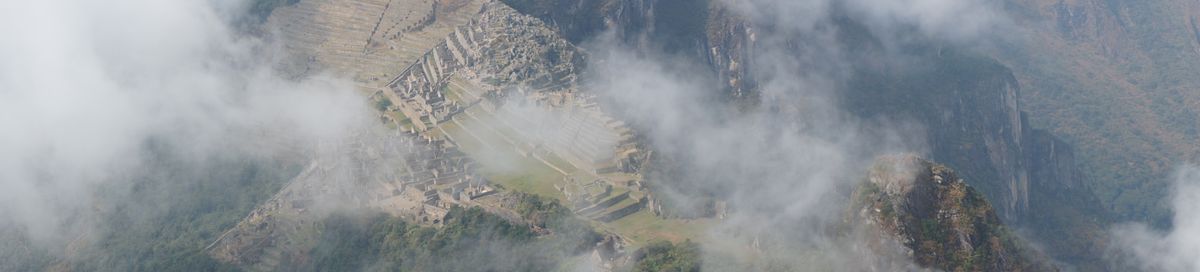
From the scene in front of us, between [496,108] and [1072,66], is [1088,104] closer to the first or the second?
[1072,66]

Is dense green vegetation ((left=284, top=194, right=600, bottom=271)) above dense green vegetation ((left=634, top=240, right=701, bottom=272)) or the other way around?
the other way around

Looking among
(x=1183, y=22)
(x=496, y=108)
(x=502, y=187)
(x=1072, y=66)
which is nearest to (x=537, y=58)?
(x=496, y=108)

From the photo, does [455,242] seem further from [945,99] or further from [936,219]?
[945,99]

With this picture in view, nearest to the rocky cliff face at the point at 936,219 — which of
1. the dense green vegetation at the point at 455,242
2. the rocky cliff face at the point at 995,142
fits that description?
the dense green vegetation at the point at 455,242

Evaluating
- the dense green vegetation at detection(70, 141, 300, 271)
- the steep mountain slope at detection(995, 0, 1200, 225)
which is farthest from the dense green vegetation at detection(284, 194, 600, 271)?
the steep mountain slope at detection(995, 0, 1200, 225)

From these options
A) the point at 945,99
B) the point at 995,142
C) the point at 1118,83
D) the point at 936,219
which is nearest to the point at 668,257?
the point at 936,219

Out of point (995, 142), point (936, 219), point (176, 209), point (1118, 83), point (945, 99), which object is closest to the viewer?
point (936, 219)

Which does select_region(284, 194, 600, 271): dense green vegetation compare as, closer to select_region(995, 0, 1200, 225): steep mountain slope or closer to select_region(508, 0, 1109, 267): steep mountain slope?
select_region(508, 0, 1109, 267): steep mountain slope
